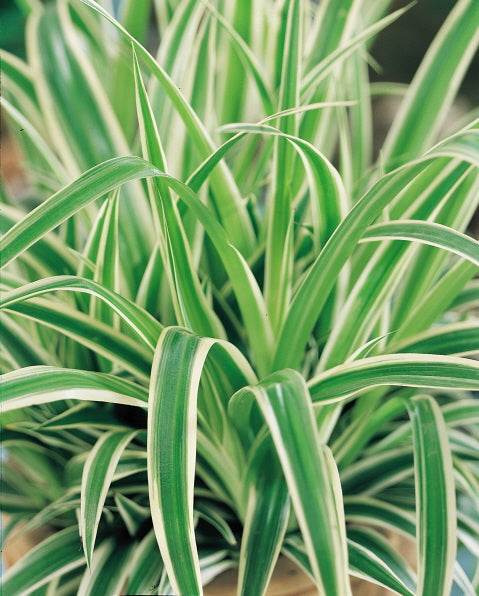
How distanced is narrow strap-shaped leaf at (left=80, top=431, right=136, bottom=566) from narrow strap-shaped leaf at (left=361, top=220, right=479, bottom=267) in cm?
20

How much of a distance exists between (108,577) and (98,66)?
0.45 metres

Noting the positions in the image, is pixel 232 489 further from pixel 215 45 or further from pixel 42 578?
pixel 215 45

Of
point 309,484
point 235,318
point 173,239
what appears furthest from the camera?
point 235,318

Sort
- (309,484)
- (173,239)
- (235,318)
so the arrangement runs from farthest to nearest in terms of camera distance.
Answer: (235,318), (173,239), (309,484)

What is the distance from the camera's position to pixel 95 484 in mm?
382

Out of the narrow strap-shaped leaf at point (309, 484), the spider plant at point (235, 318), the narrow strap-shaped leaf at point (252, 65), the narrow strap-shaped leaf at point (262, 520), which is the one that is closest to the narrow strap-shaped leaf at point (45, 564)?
the spider plant at point (235, 318)

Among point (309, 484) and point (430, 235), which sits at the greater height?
point (430, 235)

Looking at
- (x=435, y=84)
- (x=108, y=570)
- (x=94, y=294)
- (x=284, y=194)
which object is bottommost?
(x=108, y=570)

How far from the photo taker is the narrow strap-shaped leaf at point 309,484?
0.93 ft

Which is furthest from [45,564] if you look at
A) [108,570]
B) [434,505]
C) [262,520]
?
[434,505]

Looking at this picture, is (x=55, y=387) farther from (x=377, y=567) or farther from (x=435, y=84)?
(x=435, y=84)

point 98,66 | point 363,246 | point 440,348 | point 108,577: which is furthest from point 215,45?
point 108,577

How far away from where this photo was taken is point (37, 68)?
1.74 ft

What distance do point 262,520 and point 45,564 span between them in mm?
155
